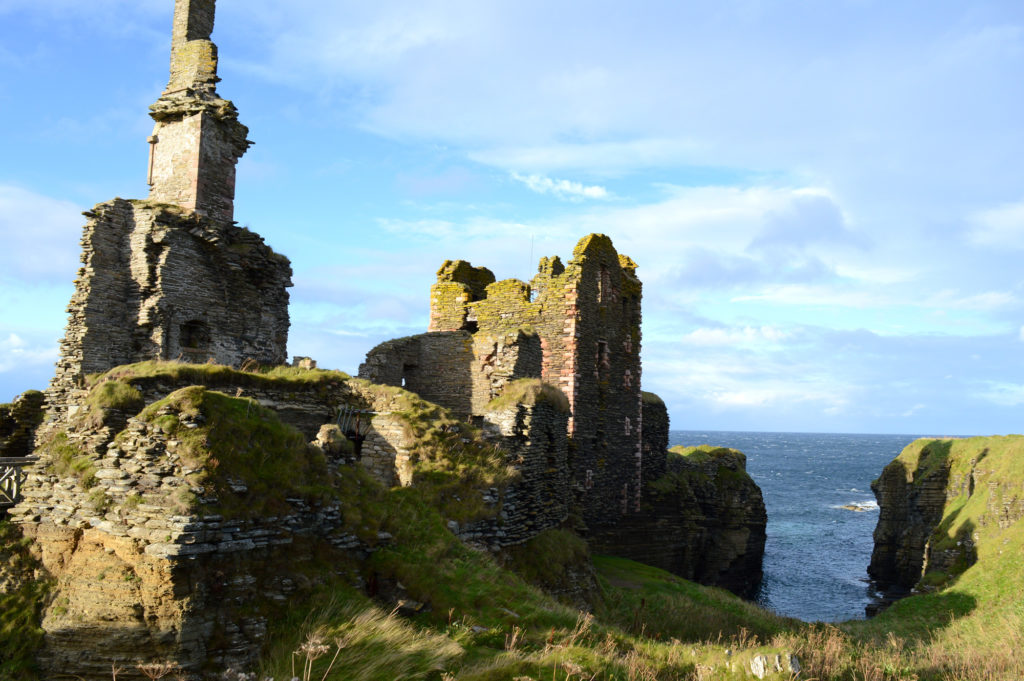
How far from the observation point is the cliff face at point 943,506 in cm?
2977

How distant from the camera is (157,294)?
18594mm

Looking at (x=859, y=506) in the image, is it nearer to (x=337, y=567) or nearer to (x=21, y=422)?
(x=337, y=567)

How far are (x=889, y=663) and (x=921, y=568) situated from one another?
96.3 feet

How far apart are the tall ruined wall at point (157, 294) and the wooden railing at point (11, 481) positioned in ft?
20.1

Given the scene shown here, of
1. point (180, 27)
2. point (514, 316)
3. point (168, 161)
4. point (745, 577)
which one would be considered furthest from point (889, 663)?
point (745, 577)

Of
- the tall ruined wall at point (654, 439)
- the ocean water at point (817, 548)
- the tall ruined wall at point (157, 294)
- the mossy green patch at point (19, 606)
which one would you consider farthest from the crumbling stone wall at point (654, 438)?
the mossy green patch at point (19, 606)

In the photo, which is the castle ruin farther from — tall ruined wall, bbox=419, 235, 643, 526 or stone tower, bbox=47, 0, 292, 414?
stone tower, bbox=47, 0, 292, 414

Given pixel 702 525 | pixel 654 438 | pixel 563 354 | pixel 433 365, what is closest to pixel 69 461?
pixel 433 365

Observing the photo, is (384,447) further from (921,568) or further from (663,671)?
A: (921,568)

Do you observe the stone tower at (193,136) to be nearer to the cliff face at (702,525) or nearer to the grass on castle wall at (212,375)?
the grass on castle wall at (212,375)

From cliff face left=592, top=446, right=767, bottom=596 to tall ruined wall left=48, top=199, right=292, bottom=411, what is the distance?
55.6 feet

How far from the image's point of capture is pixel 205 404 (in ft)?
32.2

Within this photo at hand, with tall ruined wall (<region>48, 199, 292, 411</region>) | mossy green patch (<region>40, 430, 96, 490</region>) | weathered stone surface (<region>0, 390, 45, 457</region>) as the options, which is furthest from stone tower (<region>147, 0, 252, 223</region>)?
mossy green patch (<region>40, 430, 96, 490</region>)

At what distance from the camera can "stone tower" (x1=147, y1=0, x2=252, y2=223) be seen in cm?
2070
